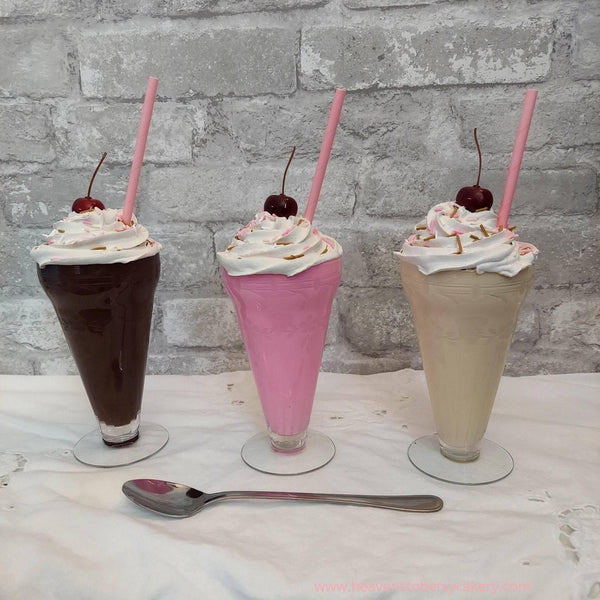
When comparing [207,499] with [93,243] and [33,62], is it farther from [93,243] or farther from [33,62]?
[33,62]

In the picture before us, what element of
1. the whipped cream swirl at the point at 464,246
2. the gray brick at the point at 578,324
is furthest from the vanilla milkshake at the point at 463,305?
the gray brick at the point at 578,324

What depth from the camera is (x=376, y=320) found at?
1007 millimetres

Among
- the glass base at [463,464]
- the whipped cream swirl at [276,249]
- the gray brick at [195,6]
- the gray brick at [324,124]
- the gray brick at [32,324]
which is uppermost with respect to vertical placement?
the gray brick at [195,6]

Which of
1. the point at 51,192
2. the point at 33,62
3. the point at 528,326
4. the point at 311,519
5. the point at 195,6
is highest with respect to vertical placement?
the point at 195,6

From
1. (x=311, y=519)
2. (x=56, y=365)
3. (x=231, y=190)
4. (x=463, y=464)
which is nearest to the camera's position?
(x=311, y=519)

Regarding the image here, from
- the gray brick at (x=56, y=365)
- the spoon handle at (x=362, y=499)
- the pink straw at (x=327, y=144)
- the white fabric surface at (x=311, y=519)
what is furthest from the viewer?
the gray brick at (x=56, y=365)

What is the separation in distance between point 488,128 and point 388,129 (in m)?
0.16

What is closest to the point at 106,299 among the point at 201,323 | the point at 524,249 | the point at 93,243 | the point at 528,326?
the point at 93,243

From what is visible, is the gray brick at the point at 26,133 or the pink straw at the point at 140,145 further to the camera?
the gray brick at the point at 26,133

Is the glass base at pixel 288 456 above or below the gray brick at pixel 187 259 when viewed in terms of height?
below

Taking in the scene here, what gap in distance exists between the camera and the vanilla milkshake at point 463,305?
646 mm

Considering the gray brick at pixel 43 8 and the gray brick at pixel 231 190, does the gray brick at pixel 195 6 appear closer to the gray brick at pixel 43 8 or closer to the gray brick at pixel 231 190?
the gray brick at pixel 43 8

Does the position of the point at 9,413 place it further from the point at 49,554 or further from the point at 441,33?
the point at 441,33

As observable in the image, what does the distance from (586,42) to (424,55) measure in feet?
A: 0.82
